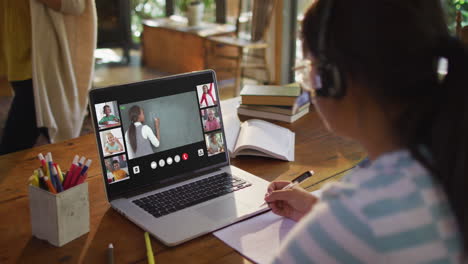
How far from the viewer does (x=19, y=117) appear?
232 cm

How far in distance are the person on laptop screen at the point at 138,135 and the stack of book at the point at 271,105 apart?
2.05ft

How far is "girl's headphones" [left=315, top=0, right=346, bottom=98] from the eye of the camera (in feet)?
2.22

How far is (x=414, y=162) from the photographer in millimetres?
655

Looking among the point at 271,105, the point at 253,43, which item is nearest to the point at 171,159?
the point at 271,105

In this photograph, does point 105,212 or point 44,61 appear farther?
point 44,61

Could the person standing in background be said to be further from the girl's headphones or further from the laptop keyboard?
the girl's headphones

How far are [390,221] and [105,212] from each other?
728 mm

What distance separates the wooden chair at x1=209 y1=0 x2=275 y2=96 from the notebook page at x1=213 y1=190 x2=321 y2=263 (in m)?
3.46

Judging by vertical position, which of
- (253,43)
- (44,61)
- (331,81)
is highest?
(331,81)

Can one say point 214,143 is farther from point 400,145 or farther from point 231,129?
point 400,145

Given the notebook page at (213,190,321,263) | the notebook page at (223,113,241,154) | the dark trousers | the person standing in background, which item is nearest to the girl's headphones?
the notebook page at (213,190,321,263)

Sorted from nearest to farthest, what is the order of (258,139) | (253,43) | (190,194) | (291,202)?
(291,202), (190,194), (258,139), (253,43)

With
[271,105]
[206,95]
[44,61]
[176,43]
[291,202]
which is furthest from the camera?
[176,43]

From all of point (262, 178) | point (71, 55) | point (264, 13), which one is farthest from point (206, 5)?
point (262, 178)
